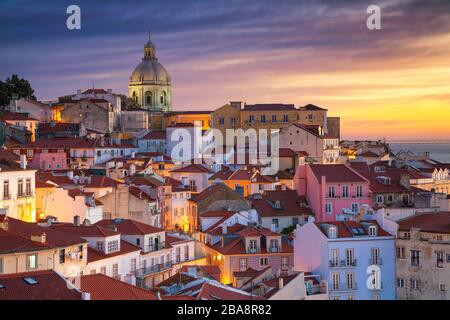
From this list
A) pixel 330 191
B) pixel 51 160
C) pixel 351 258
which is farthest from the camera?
pixel 51 160

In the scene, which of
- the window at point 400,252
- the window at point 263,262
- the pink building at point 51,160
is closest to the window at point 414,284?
the window at point 400,252

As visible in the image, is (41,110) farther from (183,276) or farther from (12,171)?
(183,276)

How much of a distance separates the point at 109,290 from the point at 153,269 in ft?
39.0

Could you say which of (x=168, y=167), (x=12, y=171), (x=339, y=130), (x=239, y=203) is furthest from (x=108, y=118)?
(x=12, y=171)

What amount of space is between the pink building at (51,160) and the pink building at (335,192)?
19689mm

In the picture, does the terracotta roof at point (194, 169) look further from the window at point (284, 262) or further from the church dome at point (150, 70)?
the church dome at point (150, 70)

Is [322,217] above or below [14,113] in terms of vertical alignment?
below

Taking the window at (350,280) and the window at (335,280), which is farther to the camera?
the window at (350,280)

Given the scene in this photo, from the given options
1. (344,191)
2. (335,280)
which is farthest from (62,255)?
(344,191)

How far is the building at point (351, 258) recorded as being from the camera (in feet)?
102

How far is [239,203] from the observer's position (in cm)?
4453

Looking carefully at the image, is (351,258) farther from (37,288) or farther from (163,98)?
(163,98)

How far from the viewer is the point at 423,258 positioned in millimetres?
30828
